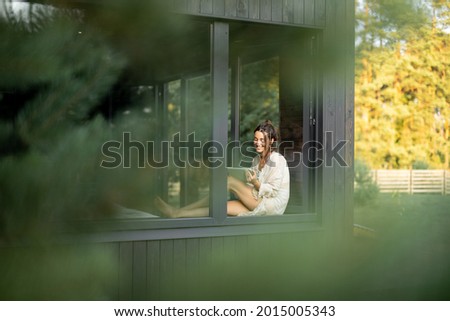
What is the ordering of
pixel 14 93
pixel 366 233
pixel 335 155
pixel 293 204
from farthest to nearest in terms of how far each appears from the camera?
pixel 366 233 < pixel 293 204 < pixel 335 155 < pixel 14 93

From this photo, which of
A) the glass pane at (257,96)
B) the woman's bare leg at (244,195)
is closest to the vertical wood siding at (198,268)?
the woman's bare leg at (244,195)

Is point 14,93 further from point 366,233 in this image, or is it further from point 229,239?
point 366,233

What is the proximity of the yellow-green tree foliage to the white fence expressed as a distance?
2.08 ft

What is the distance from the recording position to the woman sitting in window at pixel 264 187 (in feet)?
16.8

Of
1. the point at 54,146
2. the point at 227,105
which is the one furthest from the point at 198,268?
the point at 54,146

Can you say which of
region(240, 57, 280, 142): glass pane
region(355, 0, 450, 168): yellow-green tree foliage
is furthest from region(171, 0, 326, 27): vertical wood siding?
region(355, 0, 450, 168): yellow-green tree foliage

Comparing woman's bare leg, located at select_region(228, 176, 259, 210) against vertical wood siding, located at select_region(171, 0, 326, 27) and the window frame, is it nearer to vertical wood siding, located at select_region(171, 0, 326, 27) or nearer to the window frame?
the window frame

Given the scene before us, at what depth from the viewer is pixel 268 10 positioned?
184 inches

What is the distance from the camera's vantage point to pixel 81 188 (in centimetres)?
172

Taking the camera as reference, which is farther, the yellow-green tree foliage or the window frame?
the yellow-green tree foliage

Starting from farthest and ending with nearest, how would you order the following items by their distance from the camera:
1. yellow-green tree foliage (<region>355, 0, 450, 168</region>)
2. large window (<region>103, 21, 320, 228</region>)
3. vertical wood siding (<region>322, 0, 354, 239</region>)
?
yellow-green tree foliage (<region>355, 0, 450, 168</region>) < vertical wood siding (<region>322, 0, 354, 239</region>) < large window (<region>103, 21, 320, 228</region>)

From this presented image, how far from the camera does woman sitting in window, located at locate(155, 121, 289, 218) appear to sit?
512cm
